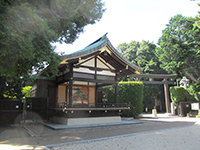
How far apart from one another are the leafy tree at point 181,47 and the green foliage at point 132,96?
11680 mm

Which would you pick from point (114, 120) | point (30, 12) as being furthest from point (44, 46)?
point (114, 120)

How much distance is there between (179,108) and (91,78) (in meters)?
15.5

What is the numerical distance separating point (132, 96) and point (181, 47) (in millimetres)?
13715

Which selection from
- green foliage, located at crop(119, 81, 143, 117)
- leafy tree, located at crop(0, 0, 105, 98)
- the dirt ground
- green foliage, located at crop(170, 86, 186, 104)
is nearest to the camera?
leafy tree, located at crop(0, 0, 105, 98)

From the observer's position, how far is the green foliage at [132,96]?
1492 centimetres

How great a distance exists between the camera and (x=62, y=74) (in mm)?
12008

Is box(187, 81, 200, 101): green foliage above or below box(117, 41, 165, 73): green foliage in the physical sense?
below

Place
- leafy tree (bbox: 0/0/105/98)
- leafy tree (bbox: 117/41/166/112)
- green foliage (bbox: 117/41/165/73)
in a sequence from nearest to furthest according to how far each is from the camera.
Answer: leafy tree (bbox: 0/0/105/98) → leafy tree (bbox: 117/41/166/112) → green foliage (bbox: 117/41/165/73)

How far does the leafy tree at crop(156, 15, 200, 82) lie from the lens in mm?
22031

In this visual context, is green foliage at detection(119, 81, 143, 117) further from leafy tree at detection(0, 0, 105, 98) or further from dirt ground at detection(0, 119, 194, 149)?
leafy tree at detection(0, 0, 105, 98)

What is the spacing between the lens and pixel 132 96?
49.0 feet

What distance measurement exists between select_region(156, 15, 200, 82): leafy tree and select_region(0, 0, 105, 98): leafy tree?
19.9 meters

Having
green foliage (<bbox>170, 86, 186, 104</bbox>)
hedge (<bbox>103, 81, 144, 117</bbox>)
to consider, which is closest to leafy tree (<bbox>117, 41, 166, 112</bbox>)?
green foliage (<bbox>170, 86, 186, 104</bbox>)

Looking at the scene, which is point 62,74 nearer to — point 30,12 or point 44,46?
point 44,46
